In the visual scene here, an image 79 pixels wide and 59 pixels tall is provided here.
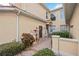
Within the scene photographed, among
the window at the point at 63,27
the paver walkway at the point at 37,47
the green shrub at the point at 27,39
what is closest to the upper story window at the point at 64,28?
the window at the point at 63,27

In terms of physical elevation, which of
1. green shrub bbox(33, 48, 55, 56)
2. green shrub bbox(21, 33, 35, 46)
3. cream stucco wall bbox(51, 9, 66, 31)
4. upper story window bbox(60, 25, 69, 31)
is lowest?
green shrub bbox(33, 48, 55, 56)

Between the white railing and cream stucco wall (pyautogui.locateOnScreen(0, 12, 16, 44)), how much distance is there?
67 centimetres

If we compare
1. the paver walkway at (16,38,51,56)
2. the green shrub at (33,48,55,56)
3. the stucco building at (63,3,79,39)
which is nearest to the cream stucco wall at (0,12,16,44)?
the paver walkway at (16,38,51,56)

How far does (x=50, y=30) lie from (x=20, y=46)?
1.82 feet

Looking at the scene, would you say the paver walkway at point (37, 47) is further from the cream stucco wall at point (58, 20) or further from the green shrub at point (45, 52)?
the cream stucco wall at point (58, 20)

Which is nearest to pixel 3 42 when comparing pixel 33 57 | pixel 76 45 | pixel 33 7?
pixel 33 57

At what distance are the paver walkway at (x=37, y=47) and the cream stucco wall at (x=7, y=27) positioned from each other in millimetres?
291

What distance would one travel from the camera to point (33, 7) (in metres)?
2.58

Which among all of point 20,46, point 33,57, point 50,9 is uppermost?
point 50,9

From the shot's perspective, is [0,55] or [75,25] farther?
[75,25]

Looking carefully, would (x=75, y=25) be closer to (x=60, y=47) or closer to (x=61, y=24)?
(x=61, y=24)

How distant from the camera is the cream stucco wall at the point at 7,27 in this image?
2480 mm

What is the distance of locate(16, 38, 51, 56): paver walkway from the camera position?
2523 millimetres

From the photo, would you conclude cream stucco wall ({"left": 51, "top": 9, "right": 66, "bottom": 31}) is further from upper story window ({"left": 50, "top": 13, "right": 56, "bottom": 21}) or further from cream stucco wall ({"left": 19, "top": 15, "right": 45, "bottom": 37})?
cream stucco wall ({"left": 19, "top": 15, "right": 45, "bottom": 37})
